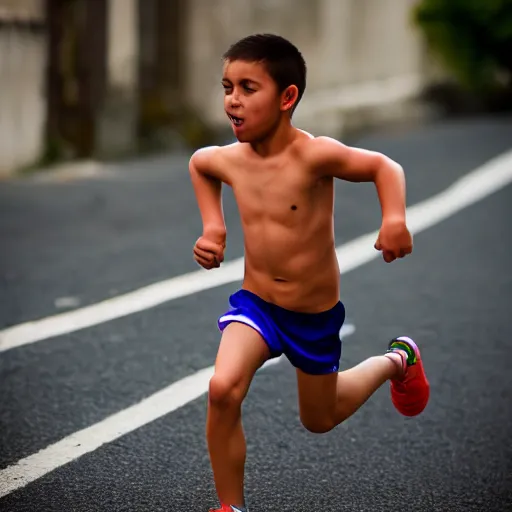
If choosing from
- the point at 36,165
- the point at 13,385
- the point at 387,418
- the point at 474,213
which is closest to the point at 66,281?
the point at 13,385

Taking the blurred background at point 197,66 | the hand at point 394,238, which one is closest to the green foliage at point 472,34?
the blurred background at point 197,66

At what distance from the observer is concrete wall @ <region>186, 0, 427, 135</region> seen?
16.1 meters

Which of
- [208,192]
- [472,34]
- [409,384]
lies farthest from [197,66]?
[208,192]

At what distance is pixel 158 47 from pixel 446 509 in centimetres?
1287

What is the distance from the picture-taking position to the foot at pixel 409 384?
4289mm

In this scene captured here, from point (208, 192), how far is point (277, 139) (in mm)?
302

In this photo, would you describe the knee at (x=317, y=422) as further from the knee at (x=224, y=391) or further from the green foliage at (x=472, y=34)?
the green foliage at (x=472, y=34)

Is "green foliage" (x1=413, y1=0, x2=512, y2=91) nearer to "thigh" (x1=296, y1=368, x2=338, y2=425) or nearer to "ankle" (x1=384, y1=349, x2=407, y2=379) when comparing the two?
"ankle" (x1=384, y1=349, x2=407, y2=379)

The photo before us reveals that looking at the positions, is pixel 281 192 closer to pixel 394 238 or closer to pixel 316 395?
pixel 394 238

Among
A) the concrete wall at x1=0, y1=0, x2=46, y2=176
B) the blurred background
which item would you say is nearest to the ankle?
the concrete wall at x1=0, y1=0, x2=46, y2=176

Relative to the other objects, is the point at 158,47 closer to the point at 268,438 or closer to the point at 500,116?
the point at 500,116

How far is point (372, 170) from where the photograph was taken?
3.41 meters

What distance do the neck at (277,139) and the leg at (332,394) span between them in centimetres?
72

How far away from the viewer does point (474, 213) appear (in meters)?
9.54
